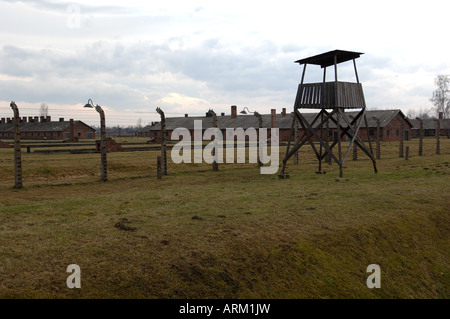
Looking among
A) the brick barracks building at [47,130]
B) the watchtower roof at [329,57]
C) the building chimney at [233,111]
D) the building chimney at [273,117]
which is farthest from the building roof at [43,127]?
the watchtower roof at [329,57]

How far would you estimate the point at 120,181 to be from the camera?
18016mm

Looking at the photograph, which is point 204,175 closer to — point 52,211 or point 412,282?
point 52,211

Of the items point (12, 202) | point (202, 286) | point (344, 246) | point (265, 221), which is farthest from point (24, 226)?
point (344, 246)

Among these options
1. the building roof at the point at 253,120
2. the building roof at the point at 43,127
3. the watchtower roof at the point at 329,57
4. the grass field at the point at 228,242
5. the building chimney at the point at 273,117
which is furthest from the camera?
the building roof at the point at 43,127

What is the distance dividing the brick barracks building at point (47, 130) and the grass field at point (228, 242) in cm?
7248

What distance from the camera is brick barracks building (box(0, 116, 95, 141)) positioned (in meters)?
81.6

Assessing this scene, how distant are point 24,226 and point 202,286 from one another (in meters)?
4.95

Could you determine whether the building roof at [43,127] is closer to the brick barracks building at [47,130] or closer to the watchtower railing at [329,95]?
the brick barracks building at [47,130]

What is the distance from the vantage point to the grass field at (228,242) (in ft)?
20.7

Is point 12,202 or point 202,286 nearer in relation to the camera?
point 202,286

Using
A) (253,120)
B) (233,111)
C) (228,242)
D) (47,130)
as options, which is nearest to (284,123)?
(253,120)

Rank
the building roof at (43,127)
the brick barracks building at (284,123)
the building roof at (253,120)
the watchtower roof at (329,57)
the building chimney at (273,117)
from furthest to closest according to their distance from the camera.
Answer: the building roof at (43,127), the building chimney at (273,117), the building roof at (253,120), the brick barracks building at (284,123), the watchtower roof at (329,57)

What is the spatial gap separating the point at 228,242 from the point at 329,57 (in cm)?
1417
